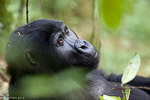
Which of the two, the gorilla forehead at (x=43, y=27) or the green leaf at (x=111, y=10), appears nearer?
the green leaf at (x=111, y=10)

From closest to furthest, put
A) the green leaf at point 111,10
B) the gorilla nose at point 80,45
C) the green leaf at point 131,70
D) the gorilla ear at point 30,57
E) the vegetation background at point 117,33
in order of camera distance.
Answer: the green leaf at point 111,10 < the green leaf at point 131,70 < the gorilla ear at point 30,57 < the gorilla nose at point 80,45 < the vegetation background at point 117,33

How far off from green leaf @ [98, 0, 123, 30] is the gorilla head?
5.49 ft

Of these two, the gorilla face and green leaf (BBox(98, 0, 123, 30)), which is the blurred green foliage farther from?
green leaf (BBox(98, 0, 123, 30))

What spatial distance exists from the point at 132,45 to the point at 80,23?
1.48 m

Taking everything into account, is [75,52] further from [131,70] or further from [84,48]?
[131,70]

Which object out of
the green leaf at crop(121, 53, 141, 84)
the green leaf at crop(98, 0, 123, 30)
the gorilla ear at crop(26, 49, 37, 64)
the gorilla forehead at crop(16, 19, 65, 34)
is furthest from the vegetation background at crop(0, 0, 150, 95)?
the green leaf at crop(98, 0, 123, 30)

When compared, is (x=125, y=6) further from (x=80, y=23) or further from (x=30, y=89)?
(x=80, y=23)

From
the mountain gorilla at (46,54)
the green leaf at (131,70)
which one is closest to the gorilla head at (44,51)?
the mountain gorilla at (46,54)

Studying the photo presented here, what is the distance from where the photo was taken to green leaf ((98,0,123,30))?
56 cm

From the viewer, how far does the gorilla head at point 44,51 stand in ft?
7.28

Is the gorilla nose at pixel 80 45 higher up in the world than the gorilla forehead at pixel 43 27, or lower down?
lower down

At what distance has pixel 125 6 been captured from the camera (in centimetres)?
57

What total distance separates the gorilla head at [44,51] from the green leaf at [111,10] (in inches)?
65.9

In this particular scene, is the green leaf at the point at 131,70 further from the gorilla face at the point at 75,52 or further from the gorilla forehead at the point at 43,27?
the gorilla forehead at the point at 43,27
